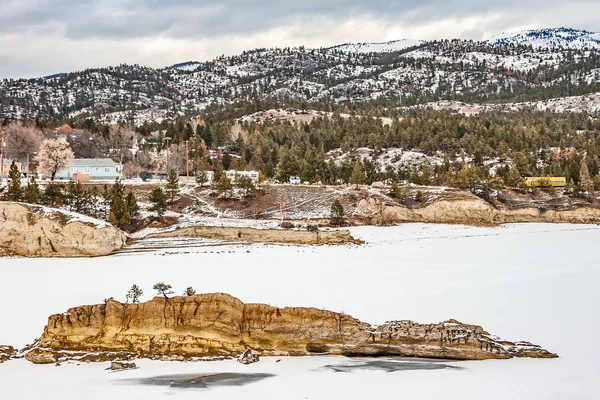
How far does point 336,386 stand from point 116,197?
32.6 m

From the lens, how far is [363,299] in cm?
1973

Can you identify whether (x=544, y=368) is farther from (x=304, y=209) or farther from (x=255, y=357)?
(x=304, y=209)

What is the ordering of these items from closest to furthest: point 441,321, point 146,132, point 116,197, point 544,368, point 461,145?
point 544,368
point 441,321
point 116,197
point 461,145
point 146,132

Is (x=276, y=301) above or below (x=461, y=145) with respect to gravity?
below

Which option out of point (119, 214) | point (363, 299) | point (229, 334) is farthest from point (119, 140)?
point (229, 334)

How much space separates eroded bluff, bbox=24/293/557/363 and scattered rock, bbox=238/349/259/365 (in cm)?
45

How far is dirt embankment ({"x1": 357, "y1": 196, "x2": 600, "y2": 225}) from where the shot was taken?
172ft

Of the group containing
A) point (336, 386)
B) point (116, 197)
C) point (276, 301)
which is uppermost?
point (116, 197)

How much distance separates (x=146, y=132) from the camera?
10562cm

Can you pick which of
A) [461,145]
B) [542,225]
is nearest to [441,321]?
[542,225]

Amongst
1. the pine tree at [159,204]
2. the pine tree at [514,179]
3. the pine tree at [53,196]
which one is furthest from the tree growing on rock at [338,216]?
the pine tree at [514,179]

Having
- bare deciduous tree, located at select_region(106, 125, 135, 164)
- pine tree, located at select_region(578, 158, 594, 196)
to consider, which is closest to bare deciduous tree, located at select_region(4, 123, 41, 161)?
bare deciduous tree, located at select_region(106, 125, 135, 164)

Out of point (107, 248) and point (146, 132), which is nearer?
point (107, 248)

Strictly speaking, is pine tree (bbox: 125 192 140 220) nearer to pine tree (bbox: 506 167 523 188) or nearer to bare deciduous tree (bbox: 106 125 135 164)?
pine tree (bbox: 506 167 523 188)
